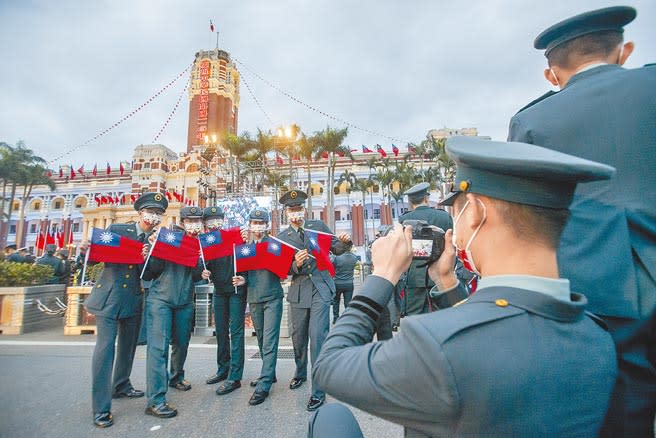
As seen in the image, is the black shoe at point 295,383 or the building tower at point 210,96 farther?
the building tower at point 210,96

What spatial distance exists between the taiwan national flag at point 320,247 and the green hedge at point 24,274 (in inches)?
266

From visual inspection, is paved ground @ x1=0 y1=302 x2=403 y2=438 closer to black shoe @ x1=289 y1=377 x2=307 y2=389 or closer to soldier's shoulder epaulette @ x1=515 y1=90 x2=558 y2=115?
black shoe @ x1=289 y1=377 x2=307 y2=389

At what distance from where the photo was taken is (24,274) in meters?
8.23

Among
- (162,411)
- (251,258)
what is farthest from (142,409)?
(251,258)

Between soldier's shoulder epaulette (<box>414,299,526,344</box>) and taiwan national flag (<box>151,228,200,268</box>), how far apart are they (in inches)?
153

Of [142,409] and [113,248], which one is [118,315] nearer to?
[113,248]

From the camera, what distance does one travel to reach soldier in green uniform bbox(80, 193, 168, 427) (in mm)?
3512

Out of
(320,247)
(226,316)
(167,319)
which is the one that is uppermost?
(320,247)

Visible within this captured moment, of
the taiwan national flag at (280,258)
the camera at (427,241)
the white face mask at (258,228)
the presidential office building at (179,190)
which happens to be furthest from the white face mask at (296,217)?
the presidential office building at (179,190)

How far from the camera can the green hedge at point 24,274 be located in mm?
7491

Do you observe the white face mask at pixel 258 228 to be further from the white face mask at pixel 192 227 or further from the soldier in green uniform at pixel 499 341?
the soldier in green uniform at pixel 499 341

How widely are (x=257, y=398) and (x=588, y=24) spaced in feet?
13.8

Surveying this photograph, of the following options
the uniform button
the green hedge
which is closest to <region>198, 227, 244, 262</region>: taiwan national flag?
the uniform button

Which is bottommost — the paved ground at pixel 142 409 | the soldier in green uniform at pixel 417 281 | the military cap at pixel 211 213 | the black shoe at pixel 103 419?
the paved ground at pixel 142 409
